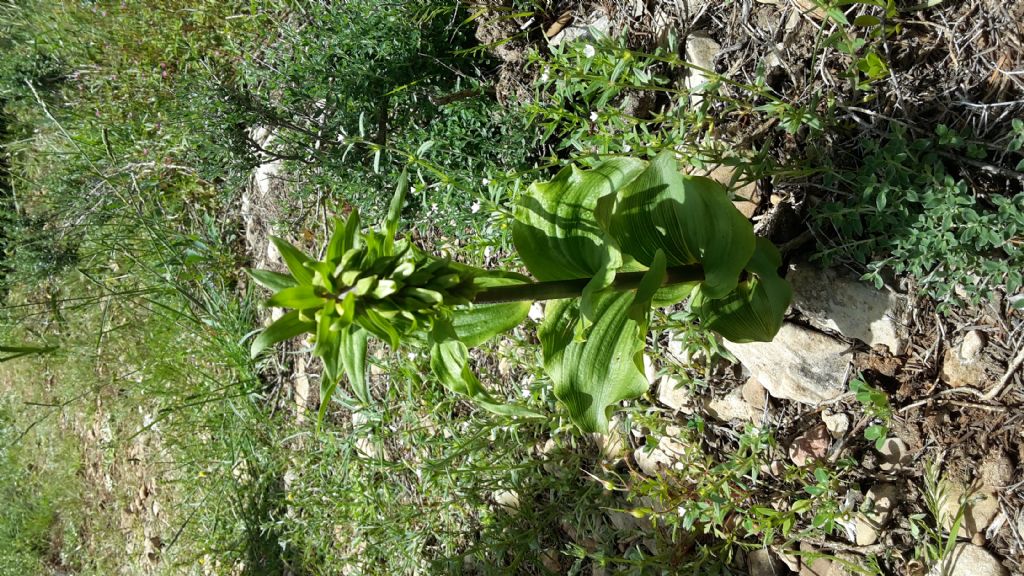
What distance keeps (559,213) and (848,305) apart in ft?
3.48

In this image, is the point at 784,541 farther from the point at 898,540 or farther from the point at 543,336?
the point at 543,336

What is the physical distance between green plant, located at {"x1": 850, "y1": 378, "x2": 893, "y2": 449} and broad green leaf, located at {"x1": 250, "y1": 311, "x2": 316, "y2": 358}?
1.78 m

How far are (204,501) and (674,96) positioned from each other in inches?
156

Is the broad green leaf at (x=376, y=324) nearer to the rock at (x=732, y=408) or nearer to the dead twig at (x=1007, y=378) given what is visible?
the rock at (x=732, y=408)

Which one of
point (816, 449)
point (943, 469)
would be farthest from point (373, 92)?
point (943, 469)

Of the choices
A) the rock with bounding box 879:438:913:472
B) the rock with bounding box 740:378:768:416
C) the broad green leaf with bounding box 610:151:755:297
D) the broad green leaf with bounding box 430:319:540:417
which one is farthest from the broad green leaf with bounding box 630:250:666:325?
the rock with bounding box 879:438:913:472

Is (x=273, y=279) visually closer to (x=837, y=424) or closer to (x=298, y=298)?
(x=298, y=298)

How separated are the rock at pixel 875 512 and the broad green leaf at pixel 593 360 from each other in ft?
3.00

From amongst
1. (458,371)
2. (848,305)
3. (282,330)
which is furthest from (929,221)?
(282,330)

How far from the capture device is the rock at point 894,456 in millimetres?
2281

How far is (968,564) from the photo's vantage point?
2111mm

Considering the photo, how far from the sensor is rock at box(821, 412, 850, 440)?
240 cm

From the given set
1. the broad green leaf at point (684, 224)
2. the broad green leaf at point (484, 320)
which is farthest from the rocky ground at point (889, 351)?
the broad green leaf at point (484, 320)

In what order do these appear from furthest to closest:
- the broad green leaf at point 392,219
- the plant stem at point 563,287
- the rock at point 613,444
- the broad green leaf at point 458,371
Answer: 1. the rock at point 613,444
2. the broad green leaf at point 458,371
3. the plant stem at point 563,287
4. the broad green leaf at point 392,219
